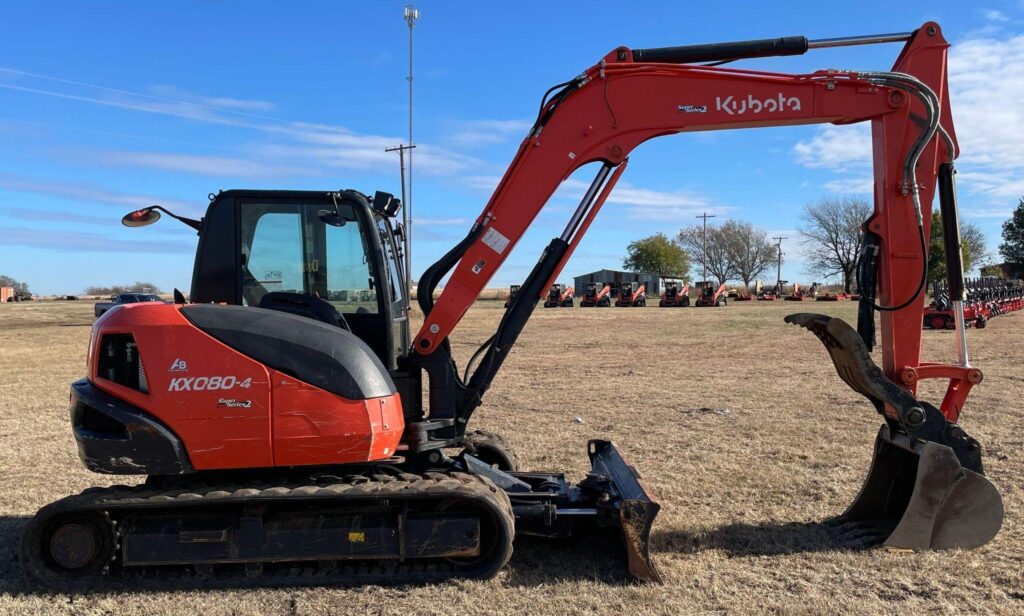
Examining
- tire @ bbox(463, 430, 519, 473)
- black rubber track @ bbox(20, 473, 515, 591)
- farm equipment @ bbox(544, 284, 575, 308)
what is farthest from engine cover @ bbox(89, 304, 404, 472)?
farm equipment @ bbox(544, 284, 575, 308)

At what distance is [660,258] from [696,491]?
95.6 metres

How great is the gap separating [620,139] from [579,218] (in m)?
0.65

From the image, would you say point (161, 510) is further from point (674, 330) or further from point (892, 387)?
point (674, 330)

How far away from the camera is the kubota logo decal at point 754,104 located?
533cm

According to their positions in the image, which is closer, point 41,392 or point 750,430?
point 750,430

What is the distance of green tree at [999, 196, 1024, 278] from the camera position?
213 ft

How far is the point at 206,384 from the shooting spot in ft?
14.8

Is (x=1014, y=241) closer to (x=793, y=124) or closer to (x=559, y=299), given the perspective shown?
(x=559, y=299)

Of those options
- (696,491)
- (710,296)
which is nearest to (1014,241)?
(710,296)

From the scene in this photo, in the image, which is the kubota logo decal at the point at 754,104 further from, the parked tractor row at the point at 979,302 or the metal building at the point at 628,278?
the metal building at the point at 628,278

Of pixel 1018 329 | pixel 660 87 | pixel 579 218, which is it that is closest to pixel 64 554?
pixel 579 218

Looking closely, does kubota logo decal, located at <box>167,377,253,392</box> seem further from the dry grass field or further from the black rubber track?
the dry grass field

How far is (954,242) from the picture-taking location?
17.8ft

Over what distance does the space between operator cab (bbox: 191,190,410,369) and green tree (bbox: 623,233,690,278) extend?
316 feet
